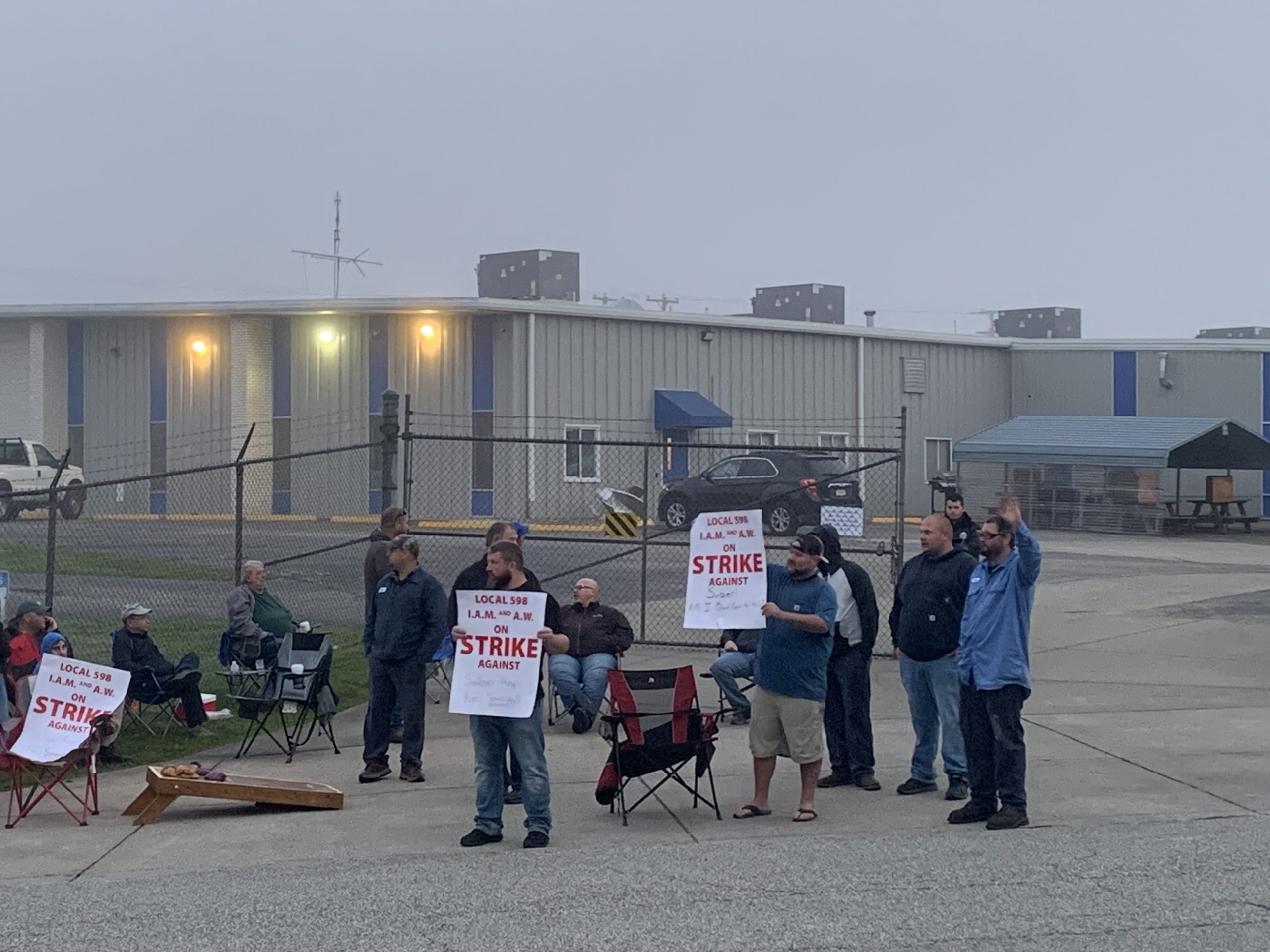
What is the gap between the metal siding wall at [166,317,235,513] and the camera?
35.8 meters

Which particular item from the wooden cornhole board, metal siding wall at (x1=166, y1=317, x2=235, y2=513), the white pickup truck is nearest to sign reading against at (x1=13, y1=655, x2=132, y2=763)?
the wooden cornhole board

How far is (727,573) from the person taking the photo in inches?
363

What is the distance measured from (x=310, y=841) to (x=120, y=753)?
124 inches

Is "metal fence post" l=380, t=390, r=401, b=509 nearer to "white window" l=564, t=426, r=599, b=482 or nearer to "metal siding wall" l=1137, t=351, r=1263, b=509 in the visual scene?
"white window" l=564, t=426, r=599, b=482

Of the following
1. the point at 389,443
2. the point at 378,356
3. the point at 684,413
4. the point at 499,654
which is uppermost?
the point at 378,356

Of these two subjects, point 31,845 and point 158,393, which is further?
Answer: point 158,393

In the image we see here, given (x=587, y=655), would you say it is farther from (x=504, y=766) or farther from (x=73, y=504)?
(x=73, y=504)

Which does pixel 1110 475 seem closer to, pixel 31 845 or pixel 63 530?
pixel 63 530

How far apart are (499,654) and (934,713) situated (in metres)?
2.80

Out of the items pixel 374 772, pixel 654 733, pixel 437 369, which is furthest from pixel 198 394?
pixel 654 733

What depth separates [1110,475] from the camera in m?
34.6

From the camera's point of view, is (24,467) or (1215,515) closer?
(24,467)

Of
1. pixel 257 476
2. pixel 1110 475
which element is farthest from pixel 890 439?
pixel 257 476

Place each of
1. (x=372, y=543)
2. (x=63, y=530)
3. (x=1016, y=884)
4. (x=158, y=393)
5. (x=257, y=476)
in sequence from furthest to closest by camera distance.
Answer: (x=158, y=393) → (x=257, y=476) → (x=63, y=530) → (x=372, y=543) → (x=1016, y=884)
